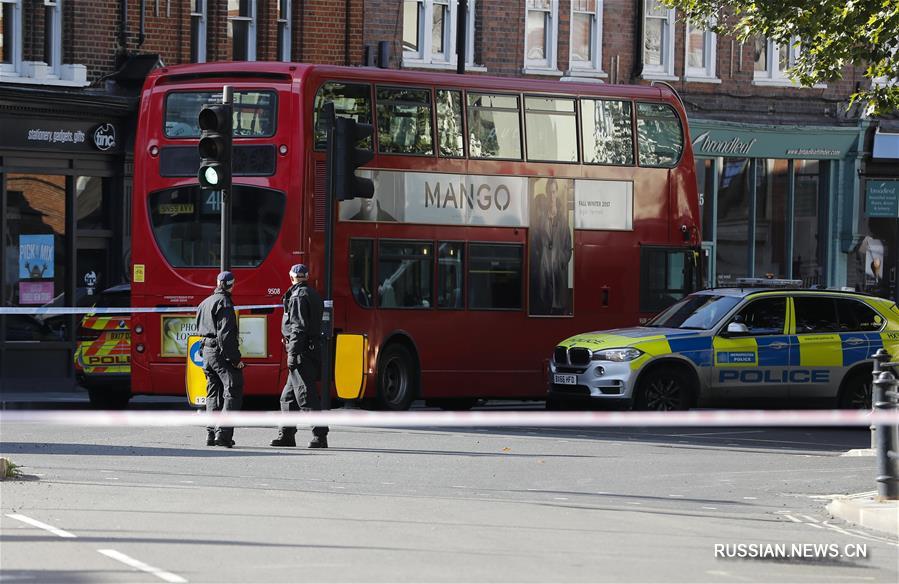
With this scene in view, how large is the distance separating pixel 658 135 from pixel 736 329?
4.30 m

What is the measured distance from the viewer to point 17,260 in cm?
2584

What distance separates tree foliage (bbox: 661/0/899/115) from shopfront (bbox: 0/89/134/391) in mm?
10842

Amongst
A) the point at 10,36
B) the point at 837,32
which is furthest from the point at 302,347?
the point at 10,36

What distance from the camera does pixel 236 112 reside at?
1977 cm

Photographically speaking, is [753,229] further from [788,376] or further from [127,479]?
[127,479]

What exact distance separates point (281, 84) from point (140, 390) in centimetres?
396

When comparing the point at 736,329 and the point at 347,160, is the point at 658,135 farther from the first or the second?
the point at 347,160

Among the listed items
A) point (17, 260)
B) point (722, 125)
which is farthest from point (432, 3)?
point (17, 260)

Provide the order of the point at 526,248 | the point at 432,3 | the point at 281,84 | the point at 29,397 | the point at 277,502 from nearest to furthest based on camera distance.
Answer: the point at 277,502
the point at 281,84
the point at 526,248
the point at 29,397
the point at 432,3

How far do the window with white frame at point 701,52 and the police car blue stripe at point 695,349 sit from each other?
49.8ft

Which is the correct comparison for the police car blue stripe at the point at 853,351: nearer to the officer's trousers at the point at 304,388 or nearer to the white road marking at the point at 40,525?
the officer's trousers at the point at 304,388

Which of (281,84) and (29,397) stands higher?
(281,84)

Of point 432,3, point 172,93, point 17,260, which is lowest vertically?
point 17,260

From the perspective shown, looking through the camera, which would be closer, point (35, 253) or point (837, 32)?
point (837, 32)
